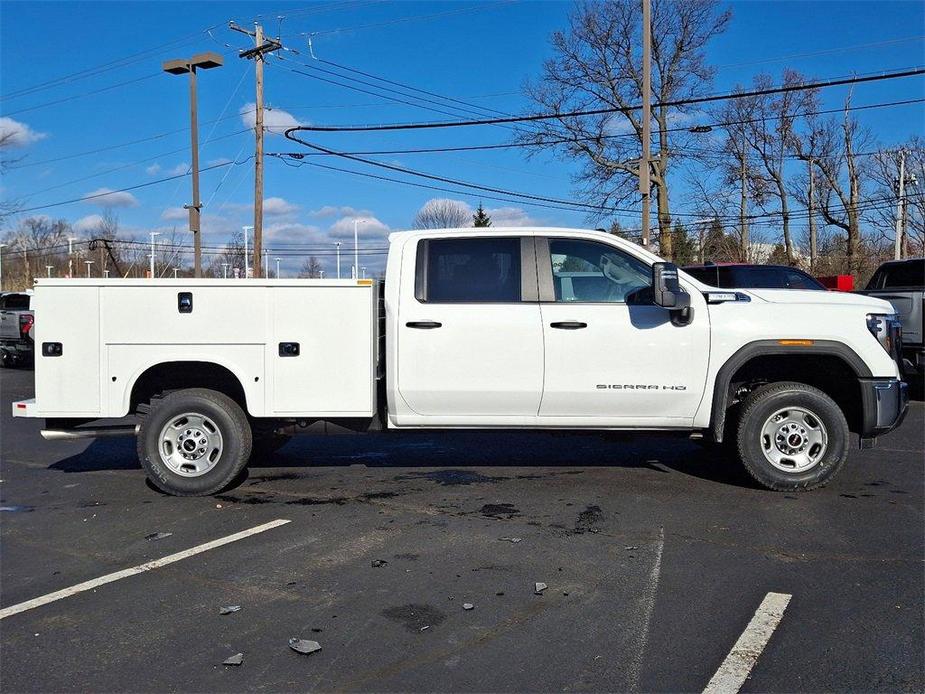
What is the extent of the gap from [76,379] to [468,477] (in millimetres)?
3298

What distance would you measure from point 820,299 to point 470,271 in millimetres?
2764

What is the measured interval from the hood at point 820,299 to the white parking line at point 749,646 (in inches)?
111

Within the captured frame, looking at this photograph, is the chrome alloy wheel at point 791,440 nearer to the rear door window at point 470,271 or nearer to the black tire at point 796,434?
the black tire at point 796,434

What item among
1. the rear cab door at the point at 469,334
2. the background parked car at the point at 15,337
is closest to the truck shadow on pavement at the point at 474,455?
the rear cab door at the point at 469,334

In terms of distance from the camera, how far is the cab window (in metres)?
6.44

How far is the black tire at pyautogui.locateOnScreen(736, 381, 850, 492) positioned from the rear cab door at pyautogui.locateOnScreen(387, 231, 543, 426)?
1689 mm

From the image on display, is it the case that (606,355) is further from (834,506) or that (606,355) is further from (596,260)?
(834,506)

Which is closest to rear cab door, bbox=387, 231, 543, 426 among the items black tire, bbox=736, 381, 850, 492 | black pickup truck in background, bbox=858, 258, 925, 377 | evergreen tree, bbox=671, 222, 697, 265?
black tire, bbox=736, 381, 850, 492

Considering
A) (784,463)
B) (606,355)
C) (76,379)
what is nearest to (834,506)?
(784,463)

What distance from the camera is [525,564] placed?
4859 mm

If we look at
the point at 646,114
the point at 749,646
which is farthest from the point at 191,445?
the point at 646,114

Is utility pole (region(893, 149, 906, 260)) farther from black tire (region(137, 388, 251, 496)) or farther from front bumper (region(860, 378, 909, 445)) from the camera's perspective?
black tire (region(137, 388, 251, 496))

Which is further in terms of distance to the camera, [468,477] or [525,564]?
[468,477]

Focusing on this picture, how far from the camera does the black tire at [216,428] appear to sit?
6.52 m
